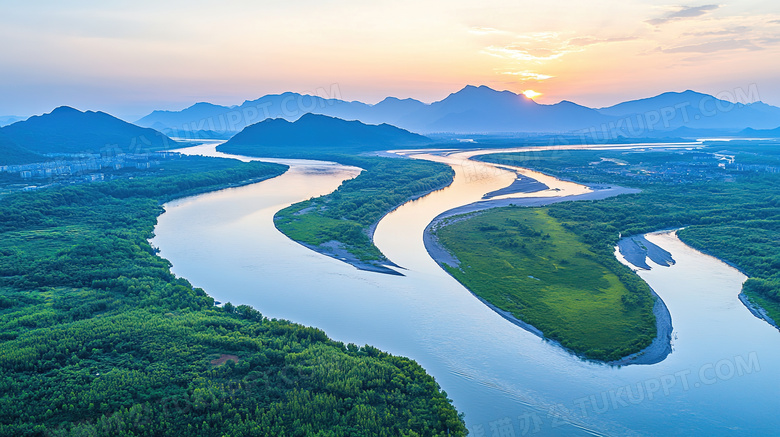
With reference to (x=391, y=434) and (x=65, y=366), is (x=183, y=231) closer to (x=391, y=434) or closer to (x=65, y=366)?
(x=65, y=366)

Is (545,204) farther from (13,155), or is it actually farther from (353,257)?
(13,155)

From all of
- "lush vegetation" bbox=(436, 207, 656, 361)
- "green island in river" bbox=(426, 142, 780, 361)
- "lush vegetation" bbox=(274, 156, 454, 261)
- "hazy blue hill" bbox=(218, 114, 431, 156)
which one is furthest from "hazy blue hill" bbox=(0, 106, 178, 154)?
"lush vegetation" bbox=(436, 207, 656, 361)

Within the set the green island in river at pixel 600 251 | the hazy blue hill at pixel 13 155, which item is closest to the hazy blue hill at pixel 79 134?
the hazy blue hill at pixel 13 155

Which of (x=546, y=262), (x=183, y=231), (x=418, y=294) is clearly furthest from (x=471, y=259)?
(x=183, y=231)

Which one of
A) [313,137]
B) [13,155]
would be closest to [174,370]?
[13,155]

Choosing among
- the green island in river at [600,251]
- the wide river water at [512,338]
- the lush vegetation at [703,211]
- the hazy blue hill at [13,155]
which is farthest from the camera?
the hazy blue hill at [13,155]

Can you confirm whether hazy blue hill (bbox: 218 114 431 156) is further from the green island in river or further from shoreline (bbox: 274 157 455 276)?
shoreline (bbox: 274 157 455 276)

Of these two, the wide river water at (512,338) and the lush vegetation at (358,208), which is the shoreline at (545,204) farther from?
the lush vegetation at (358,208)
